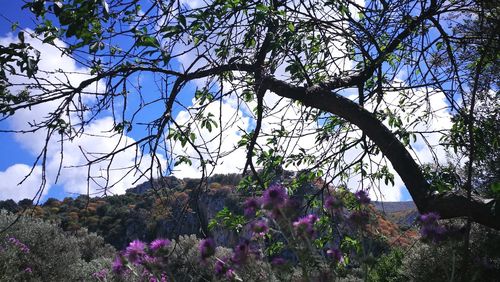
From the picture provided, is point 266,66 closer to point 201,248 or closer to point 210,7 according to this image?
point 210,7

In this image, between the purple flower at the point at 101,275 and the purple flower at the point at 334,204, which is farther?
the purple flower at the point at 101,275

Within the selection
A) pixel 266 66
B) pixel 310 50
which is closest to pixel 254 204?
pixel 266 66

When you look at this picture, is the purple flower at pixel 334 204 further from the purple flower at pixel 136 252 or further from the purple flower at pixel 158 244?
the purple flower at pixel 136 252

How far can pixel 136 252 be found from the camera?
204 cm

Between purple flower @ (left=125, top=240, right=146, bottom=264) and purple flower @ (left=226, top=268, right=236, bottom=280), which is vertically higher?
purple flower @ (left=125, top=240, right=146, bottom=264)

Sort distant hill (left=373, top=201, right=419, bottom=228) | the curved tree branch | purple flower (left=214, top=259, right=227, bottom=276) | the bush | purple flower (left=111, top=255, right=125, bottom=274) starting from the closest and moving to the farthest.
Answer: purple flower (left=214, top=259, right=227, bottom=276) → purple flower (left=111, top=255, right=125, bottom=274) → the curved tree branch → distant hill (left=373, top=201, right=419, bottom=228) → the bush

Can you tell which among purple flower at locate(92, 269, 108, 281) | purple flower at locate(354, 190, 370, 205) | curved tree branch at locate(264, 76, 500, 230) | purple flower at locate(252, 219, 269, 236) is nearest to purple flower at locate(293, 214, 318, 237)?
purple flower at locate(252, 219, 269, 236)

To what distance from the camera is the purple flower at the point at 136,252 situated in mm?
2000

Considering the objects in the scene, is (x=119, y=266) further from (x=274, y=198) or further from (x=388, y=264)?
(x=388, y=264)

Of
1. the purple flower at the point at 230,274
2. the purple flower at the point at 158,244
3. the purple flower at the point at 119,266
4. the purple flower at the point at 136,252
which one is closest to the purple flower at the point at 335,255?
the purple flower at the point at 230,274

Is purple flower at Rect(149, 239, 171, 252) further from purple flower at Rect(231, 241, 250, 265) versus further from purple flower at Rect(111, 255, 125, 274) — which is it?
purple flower at Rect(231, 241, 250, 265)

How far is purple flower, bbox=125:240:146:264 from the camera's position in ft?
6.56

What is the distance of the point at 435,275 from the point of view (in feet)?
26.2

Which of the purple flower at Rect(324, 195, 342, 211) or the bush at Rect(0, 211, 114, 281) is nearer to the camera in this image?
the purple flower at Rect(324, 195, 342, 211)
